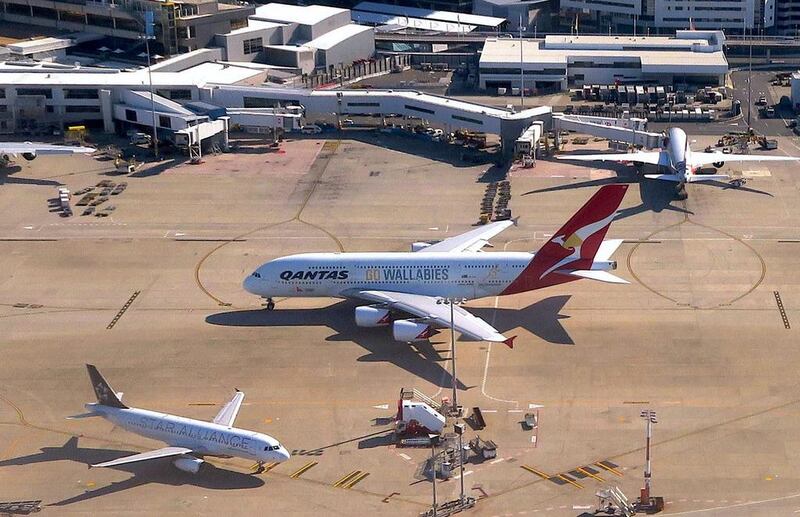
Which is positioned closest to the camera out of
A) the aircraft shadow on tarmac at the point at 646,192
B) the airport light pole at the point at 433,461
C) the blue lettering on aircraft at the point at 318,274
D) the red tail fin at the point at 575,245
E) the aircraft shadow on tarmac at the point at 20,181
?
the airport light pole at the point at 433,461

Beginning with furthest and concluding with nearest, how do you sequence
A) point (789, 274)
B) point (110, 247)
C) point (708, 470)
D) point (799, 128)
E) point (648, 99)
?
point (648, 99) < point (799, 128) < point (110, 247) < point (789, 274) < point (708, 470)

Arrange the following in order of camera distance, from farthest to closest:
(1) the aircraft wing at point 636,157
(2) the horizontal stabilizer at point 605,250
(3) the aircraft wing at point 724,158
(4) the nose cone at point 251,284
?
(1) the aircraft wing at point 636,157, (3) the aircraft wing at point 724,158, (4) the nose cone at point 251,284, (2) the horizontal stabilizer at point 605,250

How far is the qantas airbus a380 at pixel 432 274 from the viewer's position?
302ft

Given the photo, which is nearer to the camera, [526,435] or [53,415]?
[526,435]

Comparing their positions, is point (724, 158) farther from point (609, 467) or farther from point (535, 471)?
point (535, 471)

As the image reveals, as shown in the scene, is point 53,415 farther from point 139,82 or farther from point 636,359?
point 139,82

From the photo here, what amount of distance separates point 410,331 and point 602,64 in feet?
342

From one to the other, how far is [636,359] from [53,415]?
3939 centimetres

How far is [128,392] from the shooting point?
3319 inches

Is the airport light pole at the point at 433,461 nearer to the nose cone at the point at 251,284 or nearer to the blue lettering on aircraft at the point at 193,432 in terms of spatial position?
the blue lettering on aircraft at the point at 193,432

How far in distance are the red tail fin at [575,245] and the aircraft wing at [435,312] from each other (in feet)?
18.6

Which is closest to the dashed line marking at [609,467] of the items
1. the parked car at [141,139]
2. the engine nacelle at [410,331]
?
the engine nacelle at [410,331]

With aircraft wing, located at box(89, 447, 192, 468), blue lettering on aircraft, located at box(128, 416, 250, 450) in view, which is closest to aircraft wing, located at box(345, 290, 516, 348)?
blue lettering on aircraft, located at box(128, 416, 250, 450)

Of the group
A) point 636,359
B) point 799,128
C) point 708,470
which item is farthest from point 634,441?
point 799,128
